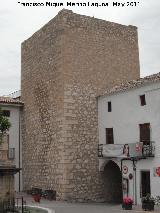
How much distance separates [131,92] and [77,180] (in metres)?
6.60

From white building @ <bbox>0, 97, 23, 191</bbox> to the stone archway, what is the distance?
7111 millimetres

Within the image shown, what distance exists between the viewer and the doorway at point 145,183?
2180 cm

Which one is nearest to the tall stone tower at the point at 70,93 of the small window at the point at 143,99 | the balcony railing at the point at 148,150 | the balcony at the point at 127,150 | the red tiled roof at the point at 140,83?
the balcony at the point at 127,150

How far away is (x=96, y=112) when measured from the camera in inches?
1039

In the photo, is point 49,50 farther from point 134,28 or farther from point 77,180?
point 77,180

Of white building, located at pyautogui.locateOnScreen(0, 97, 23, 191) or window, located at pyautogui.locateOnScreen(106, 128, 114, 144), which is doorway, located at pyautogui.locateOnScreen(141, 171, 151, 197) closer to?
window, located at pyautogui.locateOnScreen(106, 128, 114, 144)

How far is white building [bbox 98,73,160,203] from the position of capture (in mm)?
Answer: 21672

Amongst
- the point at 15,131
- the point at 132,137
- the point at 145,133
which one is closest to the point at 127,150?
the point at 132,137

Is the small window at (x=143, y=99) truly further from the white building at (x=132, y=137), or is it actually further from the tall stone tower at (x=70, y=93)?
the tall stone tower at (x=70, y=93)

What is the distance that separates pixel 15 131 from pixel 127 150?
10.5 meters

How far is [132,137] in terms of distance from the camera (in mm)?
23344

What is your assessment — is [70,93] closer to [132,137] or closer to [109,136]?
[109,136]

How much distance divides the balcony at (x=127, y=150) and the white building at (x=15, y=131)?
7.29m

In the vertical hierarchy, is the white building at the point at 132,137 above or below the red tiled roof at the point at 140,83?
below
